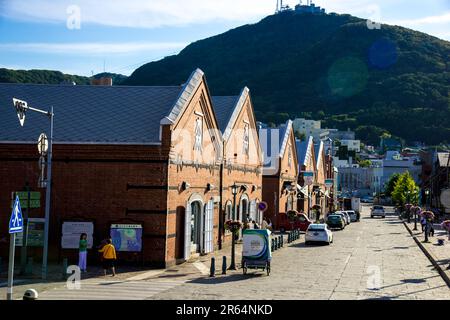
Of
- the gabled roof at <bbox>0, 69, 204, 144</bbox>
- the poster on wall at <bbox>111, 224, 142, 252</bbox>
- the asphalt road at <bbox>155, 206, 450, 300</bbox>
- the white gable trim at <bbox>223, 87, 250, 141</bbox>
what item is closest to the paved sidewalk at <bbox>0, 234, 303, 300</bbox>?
the asphalt road at <bbox>155, 206, 450, 300</bbox>

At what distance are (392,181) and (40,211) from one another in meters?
119

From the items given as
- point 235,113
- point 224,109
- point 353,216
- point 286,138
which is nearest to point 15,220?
point 235,113

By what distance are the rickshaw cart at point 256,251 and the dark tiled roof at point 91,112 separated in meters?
6.25

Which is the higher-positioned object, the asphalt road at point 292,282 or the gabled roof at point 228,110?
the gabled roof at point 228,110

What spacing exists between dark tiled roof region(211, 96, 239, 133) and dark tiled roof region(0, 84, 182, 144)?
8273 mm

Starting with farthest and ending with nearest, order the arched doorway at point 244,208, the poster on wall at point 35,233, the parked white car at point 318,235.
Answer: the arched doorway at point 244,208 < the parked white car at point 318,235 < the poster on wall at point 35,233

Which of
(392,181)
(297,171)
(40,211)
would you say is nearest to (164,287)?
(40,211)

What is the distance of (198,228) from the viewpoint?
102 feet

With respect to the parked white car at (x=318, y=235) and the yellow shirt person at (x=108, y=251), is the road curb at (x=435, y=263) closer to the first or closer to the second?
the parked white car at (x=318, y=235)

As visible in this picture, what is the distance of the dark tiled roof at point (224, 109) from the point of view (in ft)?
126

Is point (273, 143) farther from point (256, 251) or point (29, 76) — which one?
point (256, 251)

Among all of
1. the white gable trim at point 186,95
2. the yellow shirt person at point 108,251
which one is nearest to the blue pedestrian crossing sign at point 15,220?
the yellow shirt person at point 108,251

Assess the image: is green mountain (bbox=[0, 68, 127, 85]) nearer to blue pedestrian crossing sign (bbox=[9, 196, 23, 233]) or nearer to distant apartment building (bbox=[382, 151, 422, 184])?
blue pedestrian crossing sign (bbox=[9, 196, 23, 233])
